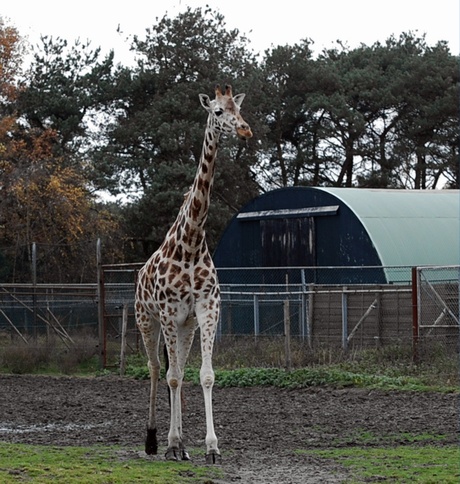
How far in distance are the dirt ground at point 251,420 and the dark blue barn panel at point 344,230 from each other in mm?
10627

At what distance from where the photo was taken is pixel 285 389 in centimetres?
1573

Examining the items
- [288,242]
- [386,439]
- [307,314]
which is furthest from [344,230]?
[386,439]

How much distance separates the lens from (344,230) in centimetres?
2670

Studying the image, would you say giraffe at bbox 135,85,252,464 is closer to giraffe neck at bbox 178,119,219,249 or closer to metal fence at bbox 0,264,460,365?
giraffe neck at bbox 178,119,219,249

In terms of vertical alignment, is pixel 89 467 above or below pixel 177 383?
below

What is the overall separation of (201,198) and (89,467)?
2848 millimetres

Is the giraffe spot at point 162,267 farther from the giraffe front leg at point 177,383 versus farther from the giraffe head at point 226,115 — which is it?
the giraffe head at point 226,115

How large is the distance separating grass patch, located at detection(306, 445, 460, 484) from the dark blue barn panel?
611 inches

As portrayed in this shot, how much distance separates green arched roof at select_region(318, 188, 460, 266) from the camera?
25.8 meters

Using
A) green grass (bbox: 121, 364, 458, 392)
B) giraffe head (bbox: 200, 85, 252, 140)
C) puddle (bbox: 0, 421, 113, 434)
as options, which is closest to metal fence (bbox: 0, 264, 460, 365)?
green grass (bbox: 121, 364, 458, 392)

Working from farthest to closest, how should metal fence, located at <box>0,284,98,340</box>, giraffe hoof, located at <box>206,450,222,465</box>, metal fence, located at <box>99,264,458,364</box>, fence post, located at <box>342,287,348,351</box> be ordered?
1. metal fence, located at <box>0,284,98,340</box>
2. fence post, located at <box>342,287,348,351</box>
3. metal fence, located at <box>99,264,458,364</box>
4. giraffe hoof, located at <box>206,450,222,465</box>

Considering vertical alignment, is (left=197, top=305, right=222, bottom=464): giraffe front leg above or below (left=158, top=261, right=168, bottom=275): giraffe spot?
below

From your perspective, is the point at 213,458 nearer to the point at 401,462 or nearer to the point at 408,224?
the point at 401,462

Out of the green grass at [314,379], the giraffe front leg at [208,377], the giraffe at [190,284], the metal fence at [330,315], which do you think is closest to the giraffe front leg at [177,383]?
the giraffe at [190,284]
